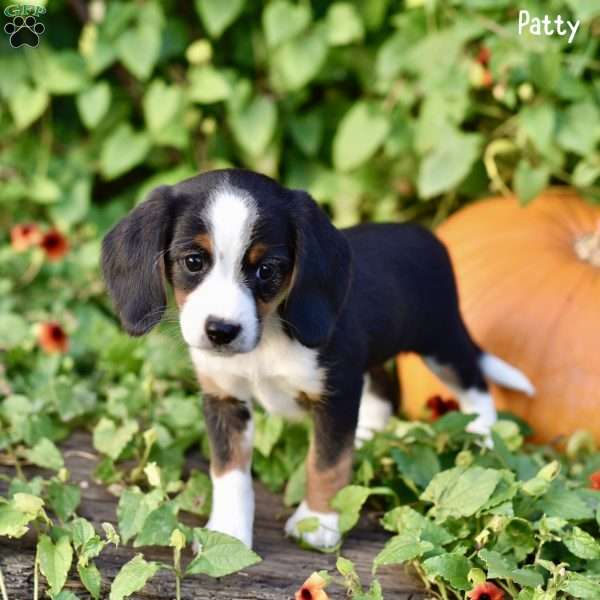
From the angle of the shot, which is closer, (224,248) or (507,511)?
(224,248)

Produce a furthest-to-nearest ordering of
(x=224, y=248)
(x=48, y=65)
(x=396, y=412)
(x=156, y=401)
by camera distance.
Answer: (x=48, y=65)
(x=396, y=412)
(x=156, y=401)
(x=224, y=248)

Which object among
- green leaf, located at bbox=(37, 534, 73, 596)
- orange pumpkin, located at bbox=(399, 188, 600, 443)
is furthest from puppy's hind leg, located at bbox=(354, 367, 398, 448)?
green leaf, located at bbox=(37, 534, 73, 596)

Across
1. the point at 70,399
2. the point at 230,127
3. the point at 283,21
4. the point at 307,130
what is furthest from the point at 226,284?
the point at 230,127

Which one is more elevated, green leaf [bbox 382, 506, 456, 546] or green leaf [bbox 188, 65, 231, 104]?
green leaf [bbox 188, 65, 231, 104]

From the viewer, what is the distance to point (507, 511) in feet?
9.39

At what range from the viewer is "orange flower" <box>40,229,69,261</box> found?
4645 millimetres

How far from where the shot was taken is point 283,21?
4.73 metres

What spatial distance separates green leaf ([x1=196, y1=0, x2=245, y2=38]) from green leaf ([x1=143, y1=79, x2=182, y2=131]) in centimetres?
35

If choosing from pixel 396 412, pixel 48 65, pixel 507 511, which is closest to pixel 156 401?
pixel 396 412

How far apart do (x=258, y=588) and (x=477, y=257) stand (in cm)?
198

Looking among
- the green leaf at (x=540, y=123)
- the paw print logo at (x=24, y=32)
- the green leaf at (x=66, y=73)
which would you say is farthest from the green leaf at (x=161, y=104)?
the green leaf at (x=540, y=123)

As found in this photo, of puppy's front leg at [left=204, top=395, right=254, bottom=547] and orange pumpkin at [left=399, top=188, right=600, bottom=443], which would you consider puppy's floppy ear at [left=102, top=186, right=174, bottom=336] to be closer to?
puppy's front leg at [left=204, top=395, right=254, bottom=547]

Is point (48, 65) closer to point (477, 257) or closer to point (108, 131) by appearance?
point (108, 131)

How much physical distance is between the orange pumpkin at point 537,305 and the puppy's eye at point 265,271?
1.60m
